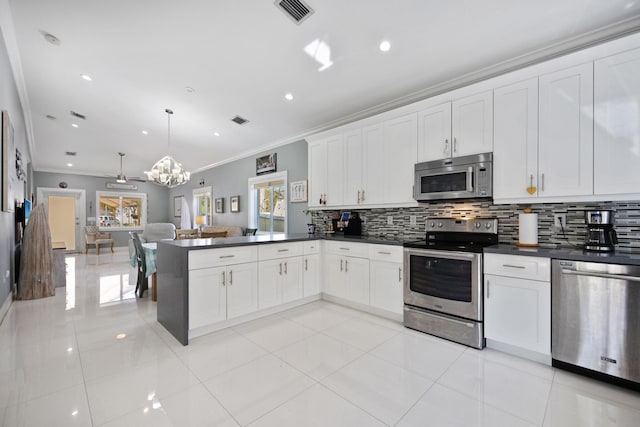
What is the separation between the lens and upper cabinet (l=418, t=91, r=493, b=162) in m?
2.66

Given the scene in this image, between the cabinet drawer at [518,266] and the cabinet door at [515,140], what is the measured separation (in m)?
0.60

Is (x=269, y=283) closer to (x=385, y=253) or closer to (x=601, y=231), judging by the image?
(x=385, y=253)

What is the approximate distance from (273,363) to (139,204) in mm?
10507

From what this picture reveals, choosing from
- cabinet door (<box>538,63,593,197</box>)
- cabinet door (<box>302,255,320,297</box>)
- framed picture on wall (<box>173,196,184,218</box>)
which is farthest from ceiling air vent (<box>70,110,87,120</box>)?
cabinet door (<box>538,63,593,197</box>)

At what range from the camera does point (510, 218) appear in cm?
277

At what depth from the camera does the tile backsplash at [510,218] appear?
2.23m

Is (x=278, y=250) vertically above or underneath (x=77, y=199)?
underneath

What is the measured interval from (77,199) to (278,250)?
Answer: 968 centimetres

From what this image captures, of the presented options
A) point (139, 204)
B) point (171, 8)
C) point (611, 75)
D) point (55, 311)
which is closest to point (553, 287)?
point (611, 75)

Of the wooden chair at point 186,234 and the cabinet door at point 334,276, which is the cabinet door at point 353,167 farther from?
the wooden chair at point 186,234

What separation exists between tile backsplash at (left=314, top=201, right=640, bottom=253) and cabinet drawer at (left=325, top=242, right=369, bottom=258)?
0.65 metres

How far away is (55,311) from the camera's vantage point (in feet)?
11.1

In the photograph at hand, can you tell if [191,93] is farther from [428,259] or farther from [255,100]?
[428,259]

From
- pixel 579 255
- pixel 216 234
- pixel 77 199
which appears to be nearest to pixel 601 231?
pixel 579 255
